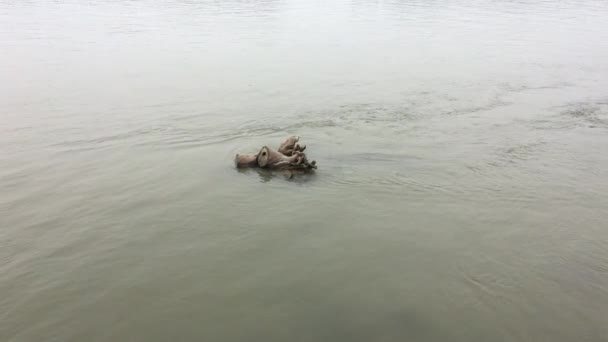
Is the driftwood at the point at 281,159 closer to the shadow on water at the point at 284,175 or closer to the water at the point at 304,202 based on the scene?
the shadow on water at the point at 284,175

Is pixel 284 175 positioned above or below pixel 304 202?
above

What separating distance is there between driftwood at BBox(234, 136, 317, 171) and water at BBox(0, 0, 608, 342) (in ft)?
0.99

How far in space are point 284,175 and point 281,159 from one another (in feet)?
1.15

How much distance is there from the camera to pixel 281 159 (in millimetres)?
9133

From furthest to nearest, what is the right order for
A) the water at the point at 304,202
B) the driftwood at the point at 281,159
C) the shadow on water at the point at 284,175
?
the driftwood at the point at 281,159
the shadow on water at the point at 284,175
the water at the point at 304,202

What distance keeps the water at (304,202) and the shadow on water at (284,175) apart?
0.08 metres

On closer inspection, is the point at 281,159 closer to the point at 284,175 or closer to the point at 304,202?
the point at 284,175

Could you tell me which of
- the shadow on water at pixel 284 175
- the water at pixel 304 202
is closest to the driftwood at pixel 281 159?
the shadow on water at pixel 284 175

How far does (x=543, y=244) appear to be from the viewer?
22.2 ft

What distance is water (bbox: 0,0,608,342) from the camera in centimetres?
537

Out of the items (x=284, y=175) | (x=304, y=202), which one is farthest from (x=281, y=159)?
(x=304, y=202)

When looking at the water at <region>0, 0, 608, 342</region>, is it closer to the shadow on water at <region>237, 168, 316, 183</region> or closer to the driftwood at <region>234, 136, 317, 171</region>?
the shadow on water at <region>237, 168, 316, 183</region>

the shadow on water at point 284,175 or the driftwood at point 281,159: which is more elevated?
the driftwood at point 281,159

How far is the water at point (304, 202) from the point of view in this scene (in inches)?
211
